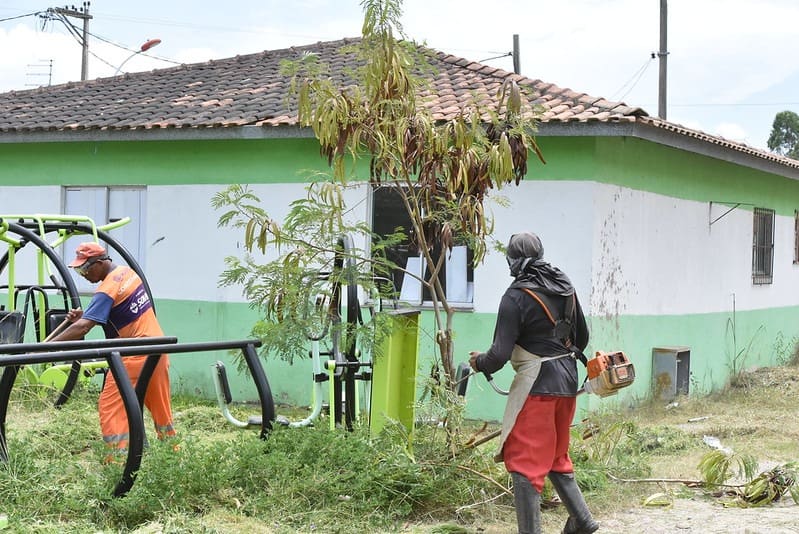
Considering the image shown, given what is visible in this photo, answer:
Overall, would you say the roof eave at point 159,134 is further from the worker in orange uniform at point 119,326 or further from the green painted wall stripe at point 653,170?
the worker in orange uniform at point 119,326

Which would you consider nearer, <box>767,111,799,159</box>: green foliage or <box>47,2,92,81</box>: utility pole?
<box>47,2,92,81</box>: utility pole

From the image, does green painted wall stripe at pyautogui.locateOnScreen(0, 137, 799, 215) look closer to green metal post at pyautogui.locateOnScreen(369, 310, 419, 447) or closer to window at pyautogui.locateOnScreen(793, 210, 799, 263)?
green metal post at pyautogui.locateOnScreen(369, 310, 419, 447)

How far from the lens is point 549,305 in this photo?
6.37m

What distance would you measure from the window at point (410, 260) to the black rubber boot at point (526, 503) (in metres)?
5.28

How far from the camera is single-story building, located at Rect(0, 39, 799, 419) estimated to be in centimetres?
1109

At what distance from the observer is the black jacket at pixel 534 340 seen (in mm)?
6289

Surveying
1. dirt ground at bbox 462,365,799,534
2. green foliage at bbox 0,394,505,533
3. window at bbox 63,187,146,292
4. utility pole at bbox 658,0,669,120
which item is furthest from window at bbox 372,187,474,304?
utility pole at bbox 658,0,669,120

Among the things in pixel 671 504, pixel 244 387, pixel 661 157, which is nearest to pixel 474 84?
pixel 661 157

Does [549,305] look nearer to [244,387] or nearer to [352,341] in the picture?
[352,341]

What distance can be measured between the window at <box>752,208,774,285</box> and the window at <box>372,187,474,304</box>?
6342mm

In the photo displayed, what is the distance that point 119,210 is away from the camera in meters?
13.3

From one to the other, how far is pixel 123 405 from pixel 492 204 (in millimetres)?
4995

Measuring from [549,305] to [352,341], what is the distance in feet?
5.50

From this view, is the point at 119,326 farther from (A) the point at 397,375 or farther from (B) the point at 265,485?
(A) the point at 397,375
